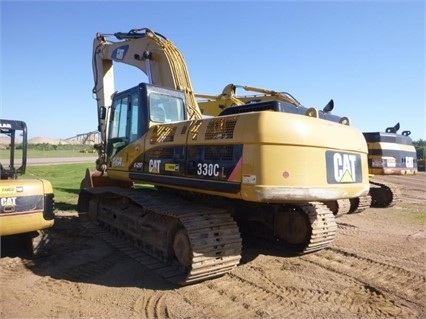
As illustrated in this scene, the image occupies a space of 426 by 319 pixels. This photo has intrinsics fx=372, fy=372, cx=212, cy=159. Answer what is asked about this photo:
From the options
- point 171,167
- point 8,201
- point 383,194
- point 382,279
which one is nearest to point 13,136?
point 8,201

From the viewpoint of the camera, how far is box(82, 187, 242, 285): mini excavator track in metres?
4.54

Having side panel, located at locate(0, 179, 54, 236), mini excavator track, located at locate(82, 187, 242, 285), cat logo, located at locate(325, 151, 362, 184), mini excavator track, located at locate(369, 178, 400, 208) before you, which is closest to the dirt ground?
mini excavator track, located at locate(82, 187, 242, 285)

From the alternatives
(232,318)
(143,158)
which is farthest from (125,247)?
(232,318)

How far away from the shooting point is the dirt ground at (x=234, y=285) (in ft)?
12.9

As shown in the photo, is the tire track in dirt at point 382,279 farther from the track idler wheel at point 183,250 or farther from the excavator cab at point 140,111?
the excavator cab at point 140,111

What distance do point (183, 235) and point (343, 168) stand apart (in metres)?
2.26

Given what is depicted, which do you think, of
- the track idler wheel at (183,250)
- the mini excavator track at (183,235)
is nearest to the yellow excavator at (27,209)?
the mini excavator track at (183,235)

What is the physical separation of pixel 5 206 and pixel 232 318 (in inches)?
138

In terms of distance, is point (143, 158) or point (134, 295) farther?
point (143, 158)

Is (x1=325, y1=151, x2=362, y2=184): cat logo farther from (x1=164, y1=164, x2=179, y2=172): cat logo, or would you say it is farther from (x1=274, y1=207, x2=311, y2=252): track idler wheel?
(x1=164, y1=164, x2=179, y2=172): cat logo

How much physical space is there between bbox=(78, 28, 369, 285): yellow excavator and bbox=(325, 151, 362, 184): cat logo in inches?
A: 0.5

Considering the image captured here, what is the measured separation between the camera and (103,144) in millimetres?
8266

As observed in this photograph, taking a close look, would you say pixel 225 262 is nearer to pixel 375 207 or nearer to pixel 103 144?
pixel 103 144

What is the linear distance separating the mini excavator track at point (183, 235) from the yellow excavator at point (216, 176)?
0.05 ft
